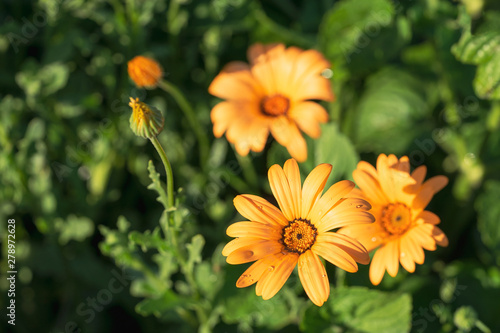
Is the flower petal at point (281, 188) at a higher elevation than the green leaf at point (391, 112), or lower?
higher

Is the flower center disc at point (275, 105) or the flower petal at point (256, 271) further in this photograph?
the flower center disc at point (275, 105)

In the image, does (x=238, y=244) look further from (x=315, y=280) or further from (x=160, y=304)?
(x=160, y=304)

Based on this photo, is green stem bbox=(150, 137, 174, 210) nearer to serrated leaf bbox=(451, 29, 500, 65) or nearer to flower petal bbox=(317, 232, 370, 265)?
flower petal bbox=(317, 232, 370, 265)

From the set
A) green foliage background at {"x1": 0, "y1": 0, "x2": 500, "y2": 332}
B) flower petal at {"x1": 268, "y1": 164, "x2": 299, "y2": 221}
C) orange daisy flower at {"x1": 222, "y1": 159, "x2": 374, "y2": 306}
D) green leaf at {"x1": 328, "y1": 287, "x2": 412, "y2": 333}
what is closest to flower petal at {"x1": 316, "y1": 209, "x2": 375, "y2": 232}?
orange daisy flower at {"x1": 222, "y1": 159, "x2": 374, "y2": 306}

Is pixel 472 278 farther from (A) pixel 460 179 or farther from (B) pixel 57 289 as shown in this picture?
(B) pixel 57 289

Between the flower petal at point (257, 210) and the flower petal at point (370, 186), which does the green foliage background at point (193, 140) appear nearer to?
the flower petal at point (370, 186)

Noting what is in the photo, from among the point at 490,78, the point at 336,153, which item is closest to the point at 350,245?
the point at 336,153
